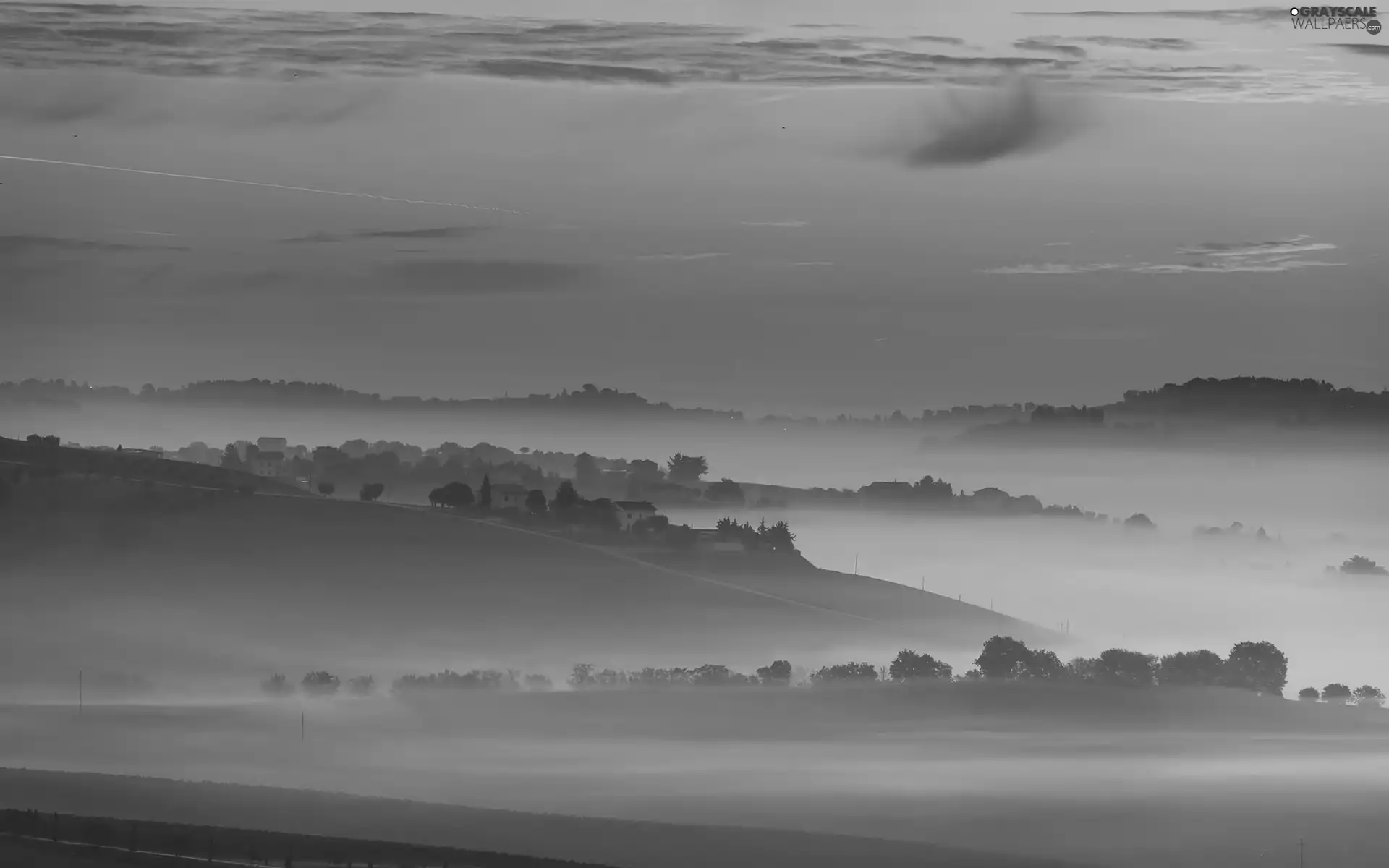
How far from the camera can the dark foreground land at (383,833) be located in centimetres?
8331

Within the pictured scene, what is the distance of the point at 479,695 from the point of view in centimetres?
17500

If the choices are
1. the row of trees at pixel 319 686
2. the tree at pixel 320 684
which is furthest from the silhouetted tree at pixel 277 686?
the tree at pixel 320 684

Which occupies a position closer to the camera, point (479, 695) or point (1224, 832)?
point (1224, 832)

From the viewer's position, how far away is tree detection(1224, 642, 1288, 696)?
13900 cm

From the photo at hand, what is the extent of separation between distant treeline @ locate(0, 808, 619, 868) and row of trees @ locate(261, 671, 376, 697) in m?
89.9

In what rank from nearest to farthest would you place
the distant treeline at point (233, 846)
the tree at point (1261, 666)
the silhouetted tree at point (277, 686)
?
1. the distant treeline at point (233, 846)
2. the tree at point (1261, 666)
3. the silhouetted tree at point (277, 686)

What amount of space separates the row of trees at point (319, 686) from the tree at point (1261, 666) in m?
81.0

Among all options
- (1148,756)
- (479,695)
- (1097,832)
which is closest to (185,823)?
(1097,832)

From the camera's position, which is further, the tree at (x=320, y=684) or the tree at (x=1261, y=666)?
the tree at (x=320, y=684)

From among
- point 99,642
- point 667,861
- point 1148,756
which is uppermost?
point 99,642

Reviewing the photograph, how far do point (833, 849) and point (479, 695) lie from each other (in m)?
84.1

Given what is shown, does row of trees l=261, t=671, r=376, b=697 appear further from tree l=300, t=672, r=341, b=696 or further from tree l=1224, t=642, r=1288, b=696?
tree l=1224, t=642, r=1288, b=696

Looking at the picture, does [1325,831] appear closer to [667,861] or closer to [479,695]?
[667,861]

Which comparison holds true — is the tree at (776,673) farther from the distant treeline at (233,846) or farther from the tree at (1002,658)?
the distant treeline at (233,846)
